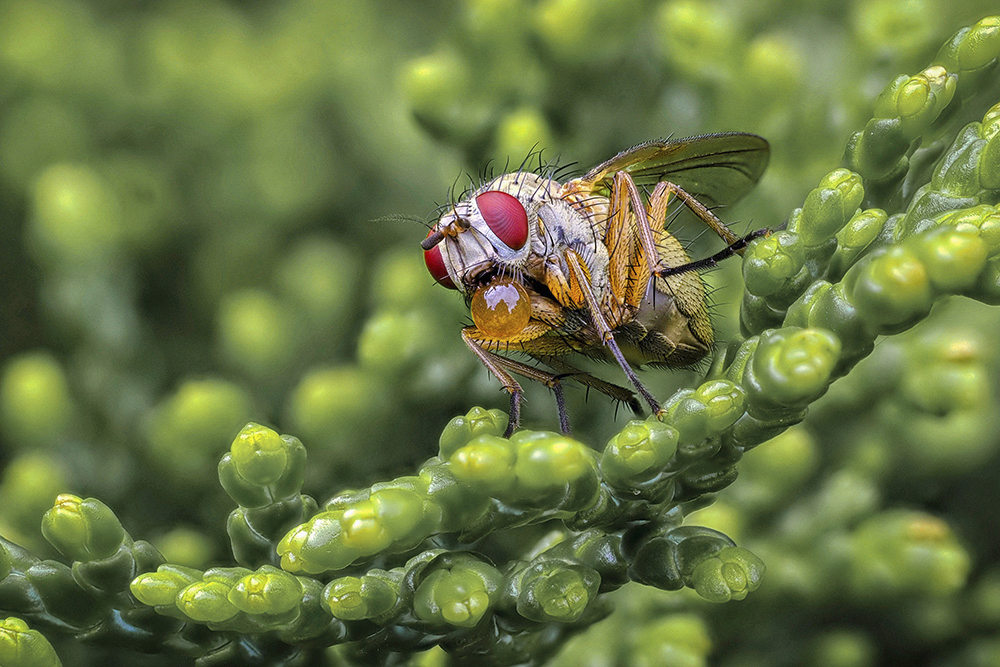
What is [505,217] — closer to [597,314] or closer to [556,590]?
[597,314]

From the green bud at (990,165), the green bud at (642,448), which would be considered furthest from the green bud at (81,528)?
the green bud at (990,165)

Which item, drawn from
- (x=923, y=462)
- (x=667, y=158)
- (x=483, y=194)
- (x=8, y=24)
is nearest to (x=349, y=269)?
(x=483, y=194)

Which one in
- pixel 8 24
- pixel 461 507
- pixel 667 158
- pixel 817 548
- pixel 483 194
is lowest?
pixel 461 507

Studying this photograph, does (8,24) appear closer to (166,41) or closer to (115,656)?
(166,41)

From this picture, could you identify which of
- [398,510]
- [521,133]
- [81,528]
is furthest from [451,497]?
[521,133]

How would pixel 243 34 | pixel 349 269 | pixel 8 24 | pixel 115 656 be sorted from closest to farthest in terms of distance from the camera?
1. pixel 115 656
2. pixel 8 24
3. pixel 349 269
4. pixel 243 34

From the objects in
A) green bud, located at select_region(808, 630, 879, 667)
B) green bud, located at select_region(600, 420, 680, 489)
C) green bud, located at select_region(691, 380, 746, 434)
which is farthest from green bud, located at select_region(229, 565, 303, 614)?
green bud, located at select_region(808, 630, 879, 667)

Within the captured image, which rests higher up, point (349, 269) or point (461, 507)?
point (349, 269)
